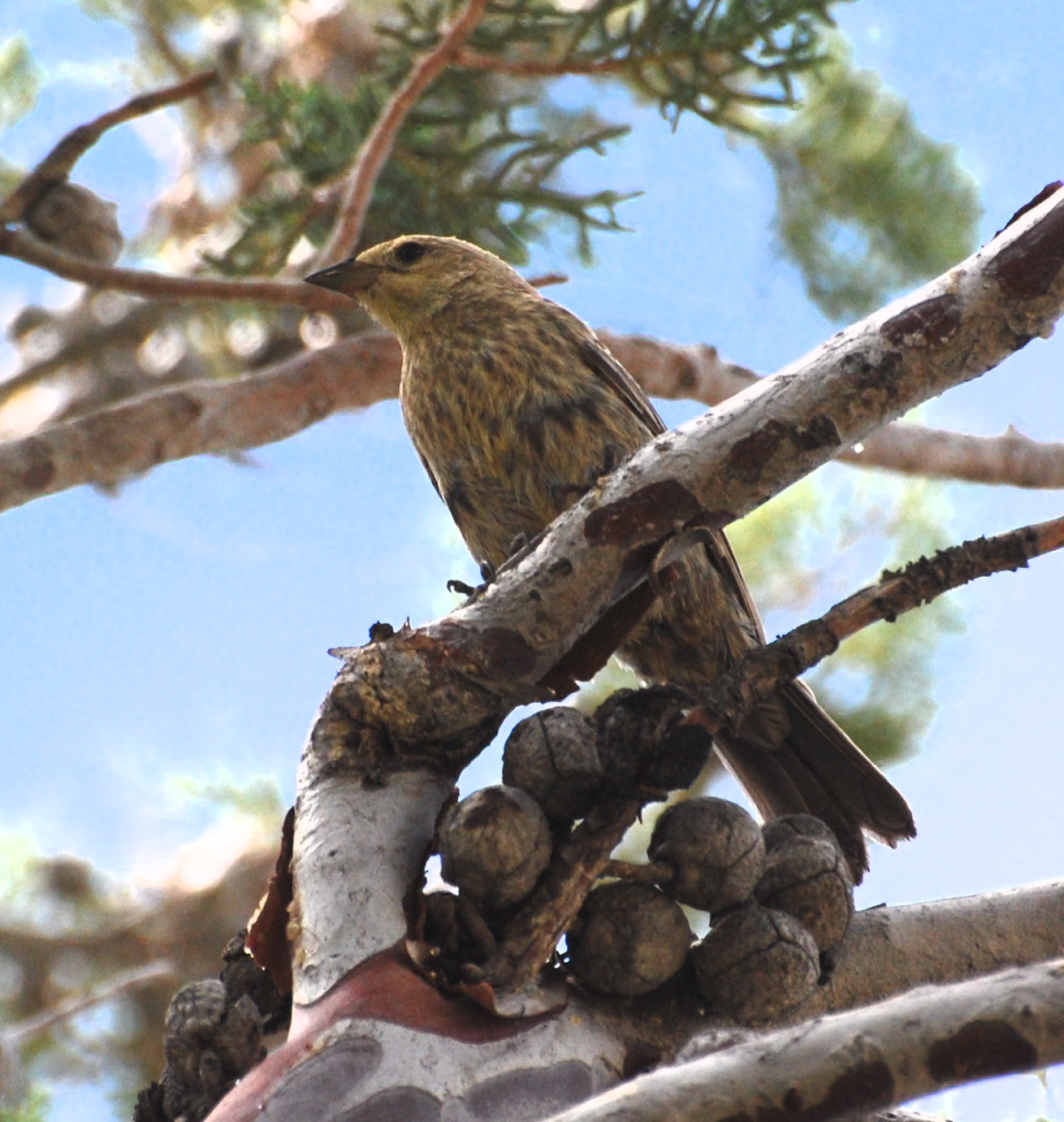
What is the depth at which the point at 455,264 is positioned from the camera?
394 centimetres

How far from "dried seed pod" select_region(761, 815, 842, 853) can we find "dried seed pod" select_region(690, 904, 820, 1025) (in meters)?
0.16

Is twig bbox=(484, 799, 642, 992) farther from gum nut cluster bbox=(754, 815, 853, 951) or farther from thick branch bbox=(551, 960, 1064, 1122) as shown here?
thick branch bbox=(551, 960, 1064, 1122)

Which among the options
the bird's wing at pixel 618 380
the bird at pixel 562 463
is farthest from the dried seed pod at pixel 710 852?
the bird's wing at pixel 618 380

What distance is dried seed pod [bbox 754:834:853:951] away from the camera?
192 centimetres

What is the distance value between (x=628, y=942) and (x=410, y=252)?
251cm

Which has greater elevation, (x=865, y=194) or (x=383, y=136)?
(x=865, y=194)

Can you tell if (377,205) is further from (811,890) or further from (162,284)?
(811,890)

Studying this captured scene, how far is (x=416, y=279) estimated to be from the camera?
384cm

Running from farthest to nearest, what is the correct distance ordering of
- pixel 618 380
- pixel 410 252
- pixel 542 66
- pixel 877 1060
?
pixel 542 66 → pixel 410 252 → pixel 618 380 → pixel 877 1060

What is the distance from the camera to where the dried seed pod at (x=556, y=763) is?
1852 mm

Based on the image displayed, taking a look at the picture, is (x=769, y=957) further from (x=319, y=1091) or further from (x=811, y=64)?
(x=811, y=64)

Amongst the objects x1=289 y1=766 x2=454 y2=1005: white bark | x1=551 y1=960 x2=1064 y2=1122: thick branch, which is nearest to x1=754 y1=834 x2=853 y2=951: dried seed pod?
x1=289 y1=766 x2=454 y2=1005: white bark

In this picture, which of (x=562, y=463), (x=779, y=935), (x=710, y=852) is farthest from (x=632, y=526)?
(x=562, y=463)

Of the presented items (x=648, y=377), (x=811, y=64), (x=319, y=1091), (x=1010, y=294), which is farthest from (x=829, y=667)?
(x=319, y=1091)
